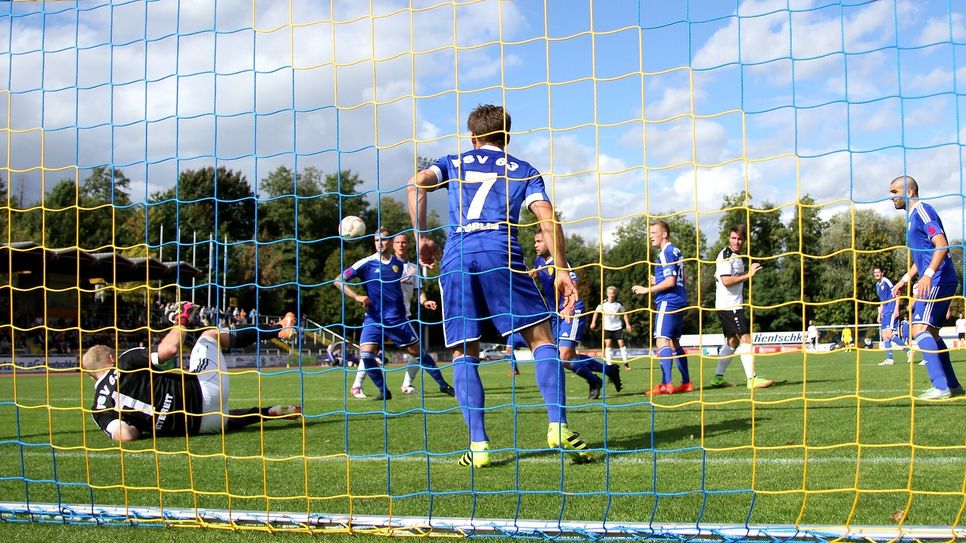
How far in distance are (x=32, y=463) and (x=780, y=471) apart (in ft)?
14.8

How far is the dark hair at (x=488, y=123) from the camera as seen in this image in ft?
15.2

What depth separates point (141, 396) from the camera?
19.0 ft

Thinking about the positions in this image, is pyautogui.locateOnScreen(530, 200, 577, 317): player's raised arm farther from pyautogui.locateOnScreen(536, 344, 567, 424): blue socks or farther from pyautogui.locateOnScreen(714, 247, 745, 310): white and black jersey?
pyautogui.locateOnScreen(714, 247, 745, 310): white and black jersey

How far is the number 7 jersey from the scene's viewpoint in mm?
4492

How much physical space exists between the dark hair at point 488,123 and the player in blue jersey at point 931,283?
327 centimetres

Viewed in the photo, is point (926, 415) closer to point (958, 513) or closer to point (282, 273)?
point (958, 513)

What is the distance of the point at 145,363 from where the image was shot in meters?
5.92

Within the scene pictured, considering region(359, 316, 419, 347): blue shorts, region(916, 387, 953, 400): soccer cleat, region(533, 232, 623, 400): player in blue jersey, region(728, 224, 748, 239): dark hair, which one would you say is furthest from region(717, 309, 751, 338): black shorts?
region(359, 316, 419, 347): blue shorts

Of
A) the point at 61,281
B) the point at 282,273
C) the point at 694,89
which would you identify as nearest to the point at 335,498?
the point at 694,89

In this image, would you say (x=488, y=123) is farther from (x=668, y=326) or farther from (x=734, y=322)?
(x=734, y=322)

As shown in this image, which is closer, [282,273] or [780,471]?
[780,471]

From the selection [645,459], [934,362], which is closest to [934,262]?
[934,362]

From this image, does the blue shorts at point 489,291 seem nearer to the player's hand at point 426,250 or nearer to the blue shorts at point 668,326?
the player's hand at point 426,250

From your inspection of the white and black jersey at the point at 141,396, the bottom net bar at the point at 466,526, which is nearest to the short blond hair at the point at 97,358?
the white and black jersey at the point at 141,396
